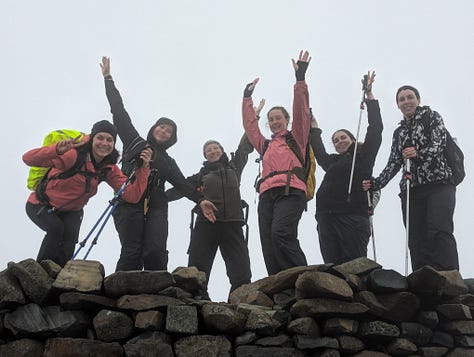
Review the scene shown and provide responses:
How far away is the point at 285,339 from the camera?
5.60 m

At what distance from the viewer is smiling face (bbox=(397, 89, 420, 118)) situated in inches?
303

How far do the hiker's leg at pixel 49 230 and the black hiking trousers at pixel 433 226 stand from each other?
4716 mm

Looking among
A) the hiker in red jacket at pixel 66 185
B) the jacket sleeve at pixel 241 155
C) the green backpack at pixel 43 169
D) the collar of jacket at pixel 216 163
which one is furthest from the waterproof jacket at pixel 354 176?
the green backpack at pixel 43 169

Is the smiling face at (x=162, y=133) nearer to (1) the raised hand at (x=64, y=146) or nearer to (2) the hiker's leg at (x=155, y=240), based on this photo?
(2) the hiker's leg at (x=155, y=240)

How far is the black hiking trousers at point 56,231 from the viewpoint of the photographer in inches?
250

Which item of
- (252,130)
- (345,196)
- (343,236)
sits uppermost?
(252,130)

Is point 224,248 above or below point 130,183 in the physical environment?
below

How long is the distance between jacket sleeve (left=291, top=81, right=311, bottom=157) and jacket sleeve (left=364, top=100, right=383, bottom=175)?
123 centimetres

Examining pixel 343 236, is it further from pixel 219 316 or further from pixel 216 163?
pixel 219 316

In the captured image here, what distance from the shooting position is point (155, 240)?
698 cm

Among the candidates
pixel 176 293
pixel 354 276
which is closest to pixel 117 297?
pixel 176 293

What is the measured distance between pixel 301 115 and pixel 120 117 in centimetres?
280

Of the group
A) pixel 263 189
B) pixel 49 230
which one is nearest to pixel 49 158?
pixel 49 230

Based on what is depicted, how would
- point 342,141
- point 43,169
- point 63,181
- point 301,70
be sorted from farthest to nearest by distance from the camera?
1. point 342,141
2. point 301,70
3. point 43,169
4. point 63,181
